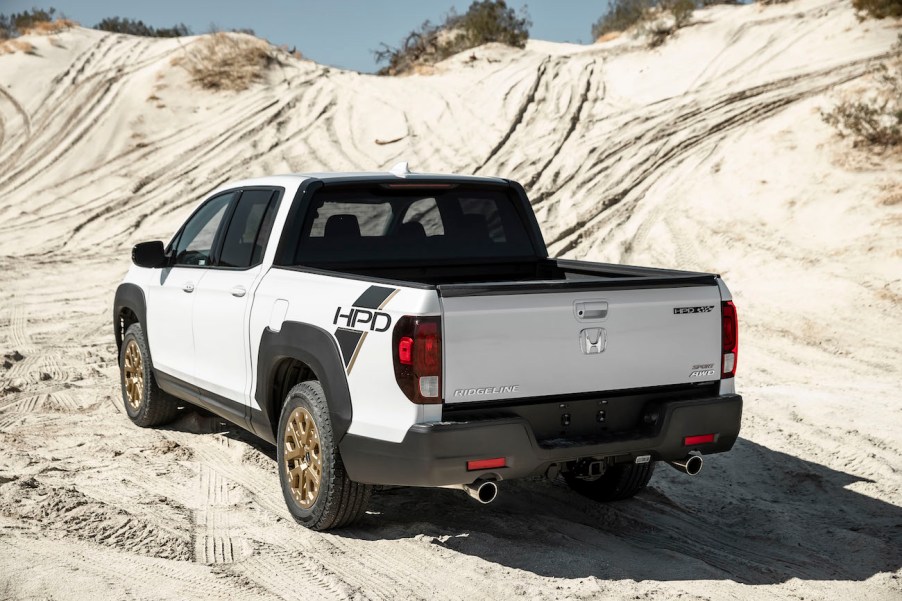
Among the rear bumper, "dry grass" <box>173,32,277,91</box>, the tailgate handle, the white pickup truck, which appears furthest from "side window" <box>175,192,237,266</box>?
"dry grass" <box>173,32,277,91</box>

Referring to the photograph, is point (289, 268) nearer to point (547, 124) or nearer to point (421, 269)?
point (421, 269)

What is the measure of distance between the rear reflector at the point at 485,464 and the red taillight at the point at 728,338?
4.43 feet

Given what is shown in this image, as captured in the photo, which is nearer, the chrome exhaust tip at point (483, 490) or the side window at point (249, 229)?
the chrome exhaust tip at point (483, 490)

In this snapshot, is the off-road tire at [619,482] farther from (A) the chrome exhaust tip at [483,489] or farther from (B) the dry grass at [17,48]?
(B) the dry grass at [17,48]

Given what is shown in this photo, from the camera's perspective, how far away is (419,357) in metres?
4.25

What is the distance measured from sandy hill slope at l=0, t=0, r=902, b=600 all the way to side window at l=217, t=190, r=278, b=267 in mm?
1367

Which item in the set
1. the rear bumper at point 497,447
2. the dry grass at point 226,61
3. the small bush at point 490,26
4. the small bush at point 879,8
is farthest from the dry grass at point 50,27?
the rear bumper at point 497,447

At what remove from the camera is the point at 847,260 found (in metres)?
12.9

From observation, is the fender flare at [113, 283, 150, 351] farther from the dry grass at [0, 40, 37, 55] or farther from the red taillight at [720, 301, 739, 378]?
the dry grass at [0, 40, 37, 55]

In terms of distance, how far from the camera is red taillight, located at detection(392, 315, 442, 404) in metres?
4.24

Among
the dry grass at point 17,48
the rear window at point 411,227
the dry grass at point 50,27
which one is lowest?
the rear window at point 411,227

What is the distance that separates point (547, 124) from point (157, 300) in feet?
52.2

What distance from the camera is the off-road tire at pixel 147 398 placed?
7.16 metres

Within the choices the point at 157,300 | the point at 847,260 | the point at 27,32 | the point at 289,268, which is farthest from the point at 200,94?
the point at 289,268
